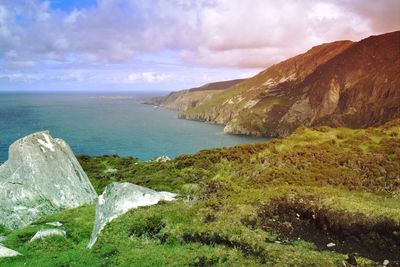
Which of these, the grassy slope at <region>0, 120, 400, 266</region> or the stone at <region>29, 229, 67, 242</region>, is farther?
the stone at <region>29, 229, 67, 242</region>

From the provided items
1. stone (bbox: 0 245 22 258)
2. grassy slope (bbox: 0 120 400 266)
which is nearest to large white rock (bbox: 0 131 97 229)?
grassy slope (bbox: 0 120 400 266)

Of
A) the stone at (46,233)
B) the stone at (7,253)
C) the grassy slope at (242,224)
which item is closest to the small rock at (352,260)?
the grassy slope at (242,224)

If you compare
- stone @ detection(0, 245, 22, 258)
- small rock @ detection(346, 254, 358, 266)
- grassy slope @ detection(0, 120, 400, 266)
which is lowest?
stone @ detection(0, 245, 22, 258)

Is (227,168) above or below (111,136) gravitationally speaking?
above

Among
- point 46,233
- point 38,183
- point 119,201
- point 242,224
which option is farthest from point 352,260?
point 38,183

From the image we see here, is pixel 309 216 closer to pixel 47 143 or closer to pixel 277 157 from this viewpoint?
pixel 277 157

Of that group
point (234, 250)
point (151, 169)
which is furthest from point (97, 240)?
point (151, 169)

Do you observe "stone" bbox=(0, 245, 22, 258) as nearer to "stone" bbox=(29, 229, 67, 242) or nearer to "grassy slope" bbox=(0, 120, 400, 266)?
"grassy slope" bbox=(0, 120, 400, 266)

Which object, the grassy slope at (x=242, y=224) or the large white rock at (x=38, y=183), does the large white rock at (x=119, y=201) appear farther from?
the large white rock at (x=38, y=183)
